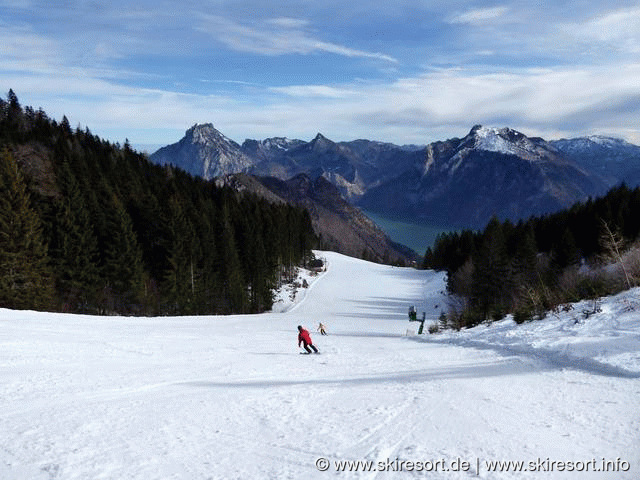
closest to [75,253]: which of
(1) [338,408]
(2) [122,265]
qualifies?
(2) [122,265]

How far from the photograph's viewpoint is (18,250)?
3022 centimetres

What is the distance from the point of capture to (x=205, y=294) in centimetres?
4481

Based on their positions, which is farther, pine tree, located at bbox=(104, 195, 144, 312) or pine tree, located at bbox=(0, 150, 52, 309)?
pine tree, located at bbox=(104, 195, 144, 312)

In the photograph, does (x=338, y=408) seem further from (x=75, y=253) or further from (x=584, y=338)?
(x=75, y=253)

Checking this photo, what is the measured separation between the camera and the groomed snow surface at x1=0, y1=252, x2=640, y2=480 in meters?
5.23

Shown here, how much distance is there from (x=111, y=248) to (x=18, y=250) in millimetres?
8338

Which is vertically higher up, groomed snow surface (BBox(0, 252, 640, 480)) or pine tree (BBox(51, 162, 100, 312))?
pine tree (BBox(51, 162, 100, 312))

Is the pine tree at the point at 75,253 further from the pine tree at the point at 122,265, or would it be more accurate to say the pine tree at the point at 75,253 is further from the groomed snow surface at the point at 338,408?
the groomed snow surface at the point at 338,408

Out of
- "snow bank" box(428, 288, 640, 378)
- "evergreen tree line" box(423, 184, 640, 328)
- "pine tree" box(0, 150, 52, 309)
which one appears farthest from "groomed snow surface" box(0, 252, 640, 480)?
"evergreen tree line" box(423, 184, 640, 328)

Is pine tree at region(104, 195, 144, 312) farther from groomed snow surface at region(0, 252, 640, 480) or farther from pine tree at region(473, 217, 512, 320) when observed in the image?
pine tree at region(473, 217, 512, 320)

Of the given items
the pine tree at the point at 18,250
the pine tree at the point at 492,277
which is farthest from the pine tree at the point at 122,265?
the pine tree at the point at 492,277

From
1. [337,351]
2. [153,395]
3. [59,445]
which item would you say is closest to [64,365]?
[153,395]

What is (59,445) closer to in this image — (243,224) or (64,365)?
(64,365)

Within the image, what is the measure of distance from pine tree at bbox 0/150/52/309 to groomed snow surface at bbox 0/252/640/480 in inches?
738
